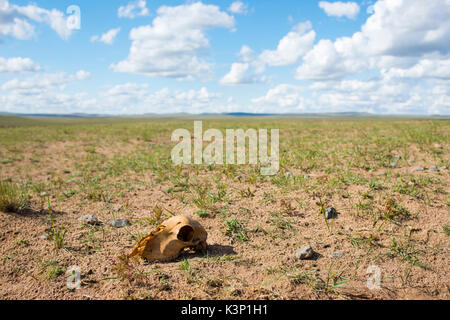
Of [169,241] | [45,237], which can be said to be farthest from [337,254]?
[45,237]

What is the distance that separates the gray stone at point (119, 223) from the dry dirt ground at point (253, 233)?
79 mm

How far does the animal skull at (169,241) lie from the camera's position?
380 cm

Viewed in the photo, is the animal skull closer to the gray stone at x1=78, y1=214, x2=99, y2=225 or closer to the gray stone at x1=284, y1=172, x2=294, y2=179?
the gray stone at x1=78, y1=214, x2=99, y2=225

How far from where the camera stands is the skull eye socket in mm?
3982

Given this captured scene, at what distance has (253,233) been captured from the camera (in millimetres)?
4523

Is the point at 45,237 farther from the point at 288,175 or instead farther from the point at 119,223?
the point at 288,175

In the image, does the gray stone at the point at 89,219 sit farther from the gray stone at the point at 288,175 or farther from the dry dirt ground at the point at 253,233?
the gray stone at the point at 288,175

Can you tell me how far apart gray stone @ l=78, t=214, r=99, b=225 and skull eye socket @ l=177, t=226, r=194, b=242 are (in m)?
1.76

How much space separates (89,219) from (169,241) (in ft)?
6.31

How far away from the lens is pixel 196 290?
10.6 ft

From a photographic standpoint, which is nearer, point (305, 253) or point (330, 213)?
point (305, 253)
